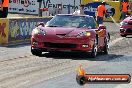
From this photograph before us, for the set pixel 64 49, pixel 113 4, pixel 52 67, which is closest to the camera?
pixel 52 67

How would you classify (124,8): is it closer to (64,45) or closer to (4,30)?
(4,30)

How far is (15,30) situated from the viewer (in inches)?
744

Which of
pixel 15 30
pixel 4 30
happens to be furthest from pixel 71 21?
pixel 15 30

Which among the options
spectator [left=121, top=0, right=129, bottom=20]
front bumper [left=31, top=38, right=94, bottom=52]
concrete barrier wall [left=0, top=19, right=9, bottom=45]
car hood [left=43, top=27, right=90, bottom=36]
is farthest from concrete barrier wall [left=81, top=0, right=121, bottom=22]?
front bumper [left=31, top=38, right=94, bottom=52]

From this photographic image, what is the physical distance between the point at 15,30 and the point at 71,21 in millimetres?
4904

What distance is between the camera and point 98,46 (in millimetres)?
14695

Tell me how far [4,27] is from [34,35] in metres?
4.89

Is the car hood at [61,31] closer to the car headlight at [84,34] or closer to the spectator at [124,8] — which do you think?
the car headlight at [84,34]

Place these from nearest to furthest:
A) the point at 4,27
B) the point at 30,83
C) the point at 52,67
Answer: the point at 30,83
the point at 52,67
the point at 4,27

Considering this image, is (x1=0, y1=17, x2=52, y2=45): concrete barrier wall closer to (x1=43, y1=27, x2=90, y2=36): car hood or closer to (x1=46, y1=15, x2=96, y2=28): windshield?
(x1=46, y1=15, x2=96, y2=28): windshield

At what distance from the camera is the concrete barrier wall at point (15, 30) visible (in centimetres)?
1794

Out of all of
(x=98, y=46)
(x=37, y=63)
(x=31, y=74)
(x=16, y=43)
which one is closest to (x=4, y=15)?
(x=16, y=43)

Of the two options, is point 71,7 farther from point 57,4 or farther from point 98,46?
point 98,46

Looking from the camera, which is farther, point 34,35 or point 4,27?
point 4,27
